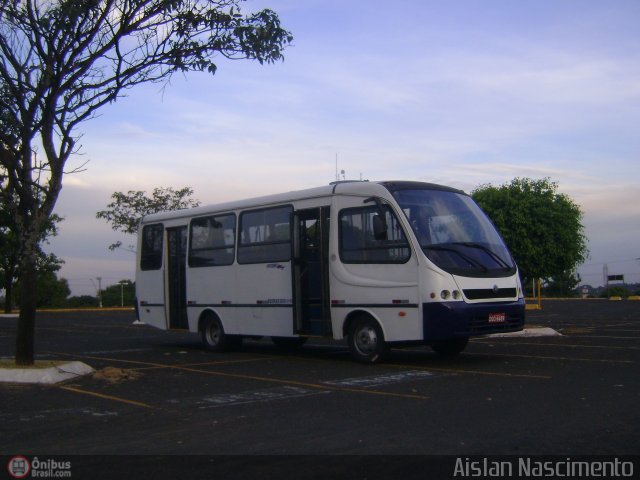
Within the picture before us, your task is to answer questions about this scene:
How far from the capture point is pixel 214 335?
17.5 meters

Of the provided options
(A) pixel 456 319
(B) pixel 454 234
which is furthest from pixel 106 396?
(B) pixel 454 234

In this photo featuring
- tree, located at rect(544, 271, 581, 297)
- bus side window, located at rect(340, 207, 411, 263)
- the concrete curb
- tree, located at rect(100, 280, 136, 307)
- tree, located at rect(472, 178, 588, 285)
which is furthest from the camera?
tree, located at rect(544, 271, 581, 297)

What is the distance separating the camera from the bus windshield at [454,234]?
12.9 metres

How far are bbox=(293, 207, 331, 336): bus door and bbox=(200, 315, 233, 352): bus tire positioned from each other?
107 inches

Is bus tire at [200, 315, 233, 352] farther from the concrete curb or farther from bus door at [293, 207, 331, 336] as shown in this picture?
the concrete curb

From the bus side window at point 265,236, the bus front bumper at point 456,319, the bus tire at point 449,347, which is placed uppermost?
the bus side window at point 265,236

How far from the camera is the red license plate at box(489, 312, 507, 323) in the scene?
12984mm

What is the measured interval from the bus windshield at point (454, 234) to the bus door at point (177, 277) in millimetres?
6812

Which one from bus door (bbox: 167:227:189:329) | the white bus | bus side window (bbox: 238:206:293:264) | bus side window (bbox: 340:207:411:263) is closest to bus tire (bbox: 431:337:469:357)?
the white bus

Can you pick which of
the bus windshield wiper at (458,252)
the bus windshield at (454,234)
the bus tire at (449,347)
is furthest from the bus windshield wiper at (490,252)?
the bus tire at (449,347)

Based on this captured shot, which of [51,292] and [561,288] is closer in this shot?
[51,292]

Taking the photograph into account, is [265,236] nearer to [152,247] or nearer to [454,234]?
[454,234]

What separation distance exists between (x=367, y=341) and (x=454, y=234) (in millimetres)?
2397

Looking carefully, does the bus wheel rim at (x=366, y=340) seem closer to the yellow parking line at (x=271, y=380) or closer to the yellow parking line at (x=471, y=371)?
the yellow parking line at (x=471, y=371)
